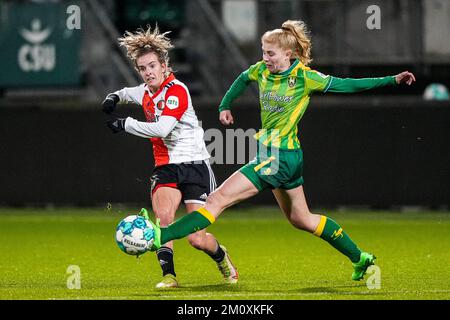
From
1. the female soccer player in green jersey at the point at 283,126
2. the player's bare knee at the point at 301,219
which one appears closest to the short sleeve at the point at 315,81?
the female soccer player in green jersey at the point at 283,126

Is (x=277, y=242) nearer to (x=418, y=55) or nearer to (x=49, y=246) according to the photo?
(x=49, y=246)

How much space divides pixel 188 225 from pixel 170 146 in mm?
967

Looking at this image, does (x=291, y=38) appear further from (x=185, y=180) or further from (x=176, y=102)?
(x=185, y=180)

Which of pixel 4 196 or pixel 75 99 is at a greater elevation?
pixel 75 99

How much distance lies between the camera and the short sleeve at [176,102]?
947cm

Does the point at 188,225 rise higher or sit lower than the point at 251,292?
higher

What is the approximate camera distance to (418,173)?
675 inches

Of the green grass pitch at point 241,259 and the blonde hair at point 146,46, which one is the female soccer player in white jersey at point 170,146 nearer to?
the blonde hair at point 146,46

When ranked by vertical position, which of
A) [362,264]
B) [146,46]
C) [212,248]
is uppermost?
[146,46]

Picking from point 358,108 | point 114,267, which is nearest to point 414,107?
point 358,108

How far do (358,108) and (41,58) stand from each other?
4.94 metres

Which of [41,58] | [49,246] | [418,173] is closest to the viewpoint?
[49,246]

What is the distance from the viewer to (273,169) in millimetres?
9164

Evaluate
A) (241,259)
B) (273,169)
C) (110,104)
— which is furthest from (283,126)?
(241,259)
